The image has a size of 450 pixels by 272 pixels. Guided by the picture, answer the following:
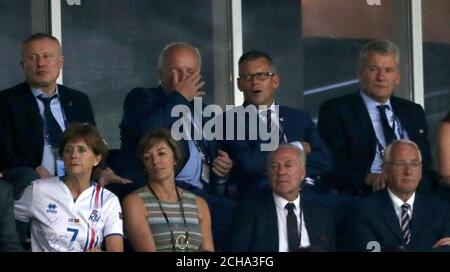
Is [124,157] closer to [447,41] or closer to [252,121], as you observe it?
[252,121]

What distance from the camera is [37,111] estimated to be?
31.2ft

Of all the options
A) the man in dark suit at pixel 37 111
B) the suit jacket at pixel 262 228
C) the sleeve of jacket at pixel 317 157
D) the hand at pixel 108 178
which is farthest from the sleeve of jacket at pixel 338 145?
the man in dark suit at pixel 37 111

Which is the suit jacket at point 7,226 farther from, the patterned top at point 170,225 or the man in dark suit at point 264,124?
the man in dark suit at point 264,124

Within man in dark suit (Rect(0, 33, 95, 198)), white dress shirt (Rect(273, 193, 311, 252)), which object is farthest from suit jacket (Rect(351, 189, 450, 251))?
man in dark suit (Rect(0, 33, 95, 198))

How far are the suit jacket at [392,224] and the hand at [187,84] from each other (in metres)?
1.21

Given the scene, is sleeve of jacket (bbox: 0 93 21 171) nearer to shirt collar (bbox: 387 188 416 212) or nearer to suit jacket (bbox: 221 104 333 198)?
suit jacket (bbox: 221 104 333 198)

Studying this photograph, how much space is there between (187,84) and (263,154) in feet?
2.07

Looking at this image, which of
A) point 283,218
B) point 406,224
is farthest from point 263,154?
point 406,224

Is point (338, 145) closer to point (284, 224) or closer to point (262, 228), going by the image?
point (284, 224)

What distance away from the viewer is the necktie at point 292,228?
938 cm

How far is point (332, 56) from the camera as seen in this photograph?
440 inches

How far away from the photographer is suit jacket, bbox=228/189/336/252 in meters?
9.31

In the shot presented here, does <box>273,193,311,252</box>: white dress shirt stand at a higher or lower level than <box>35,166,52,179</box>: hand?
lower

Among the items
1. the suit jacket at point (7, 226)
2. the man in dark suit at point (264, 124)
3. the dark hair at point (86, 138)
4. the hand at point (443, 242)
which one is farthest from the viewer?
the man in dark suit at point (264, 124)
